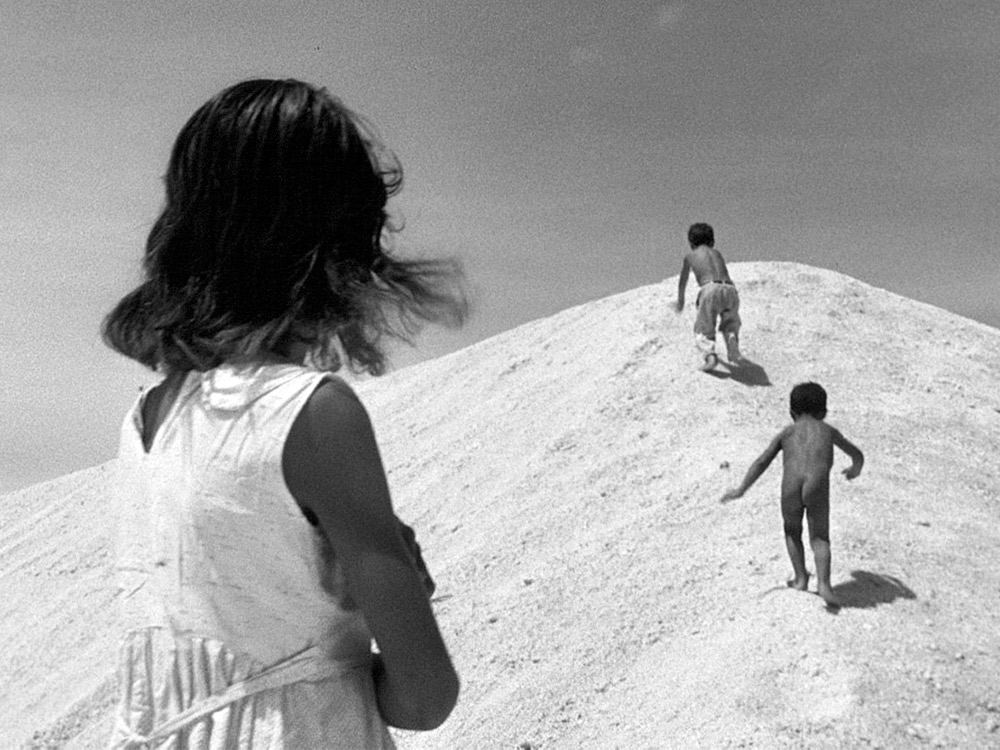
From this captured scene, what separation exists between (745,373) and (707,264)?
128 cm

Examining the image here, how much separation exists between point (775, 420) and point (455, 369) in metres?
6.27

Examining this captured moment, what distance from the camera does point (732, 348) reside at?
36.9 feet

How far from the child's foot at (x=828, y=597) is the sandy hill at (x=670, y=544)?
11 centimetres

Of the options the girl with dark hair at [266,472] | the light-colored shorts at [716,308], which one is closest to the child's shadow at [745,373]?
the light-colored shorts at [716,308]

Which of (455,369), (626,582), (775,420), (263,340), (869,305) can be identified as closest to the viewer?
(263,340)

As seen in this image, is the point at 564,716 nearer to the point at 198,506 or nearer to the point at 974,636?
the point at 974,636

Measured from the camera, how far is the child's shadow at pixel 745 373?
11156mm

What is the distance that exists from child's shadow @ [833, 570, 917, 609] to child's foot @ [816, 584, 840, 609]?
8cm

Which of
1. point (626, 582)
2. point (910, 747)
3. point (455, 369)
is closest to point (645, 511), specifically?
point (626, 582)

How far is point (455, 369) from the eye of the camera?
15.6 meters

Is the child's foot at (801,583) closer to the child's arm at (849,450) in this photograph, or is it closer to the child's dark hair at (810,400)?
the child's arm at (849,450)

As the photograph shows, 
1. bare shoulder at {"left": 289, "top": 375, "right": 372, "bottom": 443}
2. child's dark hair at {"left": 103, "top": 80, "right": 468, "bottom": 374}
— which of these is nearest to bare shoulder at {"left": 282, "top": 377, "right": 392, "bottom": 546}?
bare shoulder at {"left": 289, "top": 375, "right": 372, "bottom": 443}

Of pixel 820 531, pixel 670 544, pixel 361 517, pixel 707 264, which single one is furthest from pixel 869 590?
pixel 361 517

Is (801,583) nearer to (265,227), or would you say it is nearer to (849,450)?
→ (849,450)
